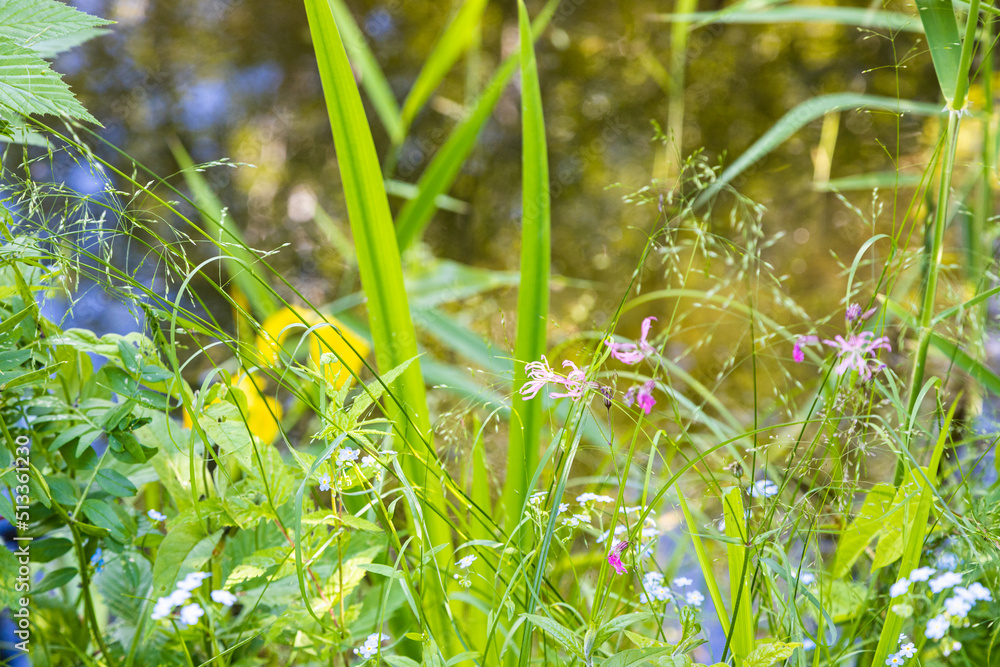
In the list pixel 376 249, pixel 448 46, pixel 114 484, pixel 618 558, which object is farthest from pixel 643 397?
pixel 448 46

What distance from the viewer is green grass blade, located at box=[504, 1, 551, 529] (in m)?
0.49

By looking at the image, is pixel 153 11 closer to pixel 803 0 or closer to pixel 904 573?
pixel 803 0

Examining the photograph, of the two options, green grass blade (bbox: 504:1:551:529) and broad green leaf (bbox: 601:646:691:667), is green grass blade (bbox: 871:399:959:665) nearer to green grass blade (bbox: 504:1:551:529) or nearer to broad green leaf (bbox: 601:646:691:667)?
broad green leaf (bbox: 601:646:691:667)

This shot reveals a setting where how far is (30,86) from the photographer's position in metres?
0.36

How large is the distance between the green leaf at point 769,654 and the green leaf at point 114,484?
35 centimetres

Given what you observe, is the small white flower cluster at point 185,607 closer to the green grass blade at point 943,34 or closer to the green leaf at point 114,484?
the green leaf at point 114,484

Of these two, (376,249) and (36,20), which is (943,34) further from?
(36,20)

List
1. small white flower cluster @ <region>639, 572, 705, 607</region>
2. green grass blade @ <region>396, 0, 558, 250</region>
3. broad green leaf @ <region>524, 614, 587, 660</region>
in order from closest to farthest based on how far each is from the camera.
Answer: broad green leaf @ <region>524, 614, 587, 660</region>, small white flower cluster @ <region>639, 572, 705, 607</region>, green grass blade @ <region>396, 0, 558, 250</region>

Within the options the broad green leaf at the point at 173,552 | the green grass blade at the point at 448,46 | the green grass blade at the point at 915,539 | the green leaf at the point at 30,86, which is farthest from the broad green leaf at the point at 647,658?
the green grass blade at the point at 448,46

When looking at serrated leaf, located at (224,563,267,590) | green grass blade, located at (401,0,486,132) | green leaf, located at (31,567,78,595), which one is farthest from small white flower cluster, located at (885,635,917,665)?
green grass blade, located at (401,0,486,132)

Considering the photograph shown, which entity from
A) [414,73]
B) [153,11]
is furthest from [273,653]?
[153,11]

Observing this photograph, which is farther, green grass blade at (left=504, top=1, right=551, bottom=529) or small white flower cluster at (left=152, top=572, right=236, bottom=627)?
green grass blade at (left=504, top=1, right=551, bottom=529)

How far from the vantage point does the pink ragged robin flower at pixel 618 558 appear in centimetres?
36

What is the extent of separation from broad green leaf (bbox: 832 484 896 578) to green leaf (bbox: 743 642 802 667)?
4.8 inches
